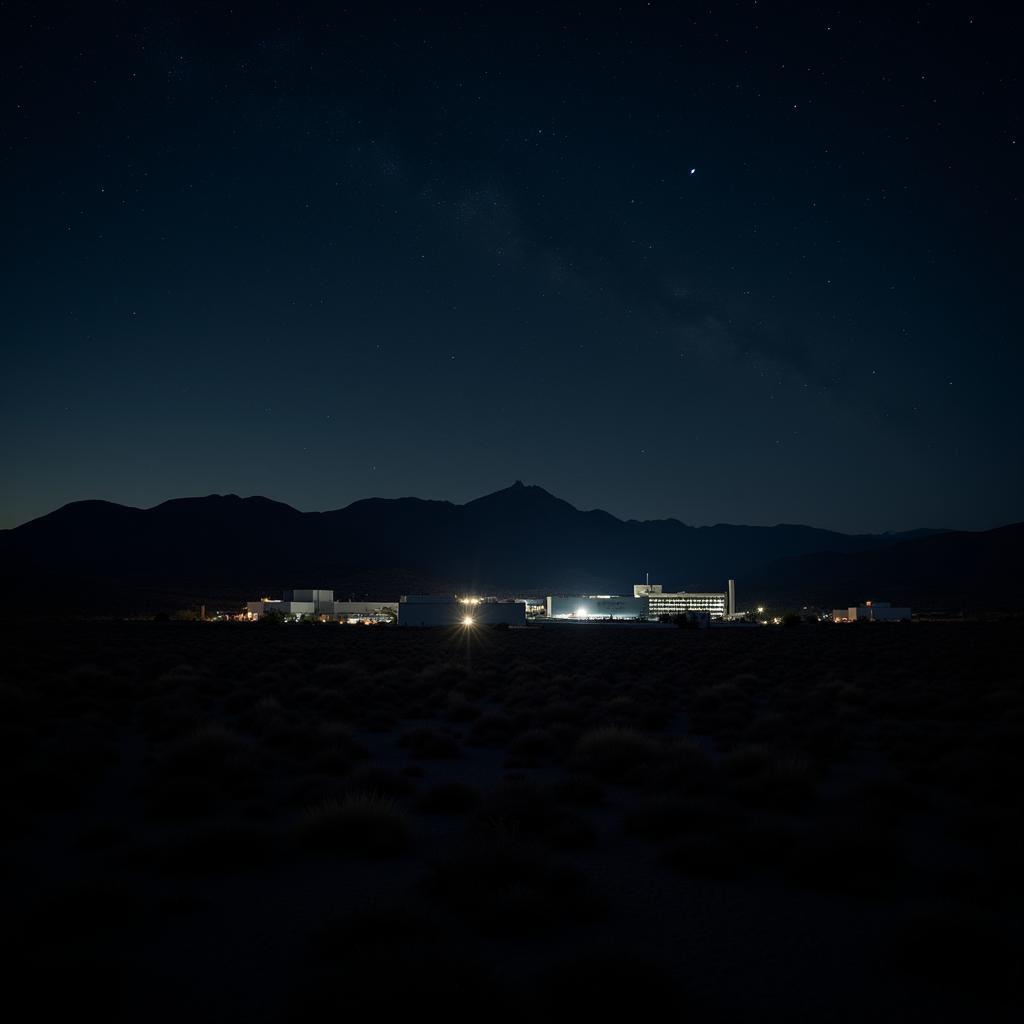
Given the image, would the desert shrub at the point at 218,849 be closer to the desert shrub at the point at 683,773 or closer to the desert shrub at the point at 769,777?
the desert shrub at the point at 683,773

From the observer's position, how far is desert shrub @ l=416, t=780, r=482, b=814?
9.84 metres

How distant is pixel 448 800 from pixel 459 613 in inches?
3471

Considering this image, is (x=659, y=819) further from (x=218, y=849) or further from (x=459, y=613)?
(x=459, y=613)

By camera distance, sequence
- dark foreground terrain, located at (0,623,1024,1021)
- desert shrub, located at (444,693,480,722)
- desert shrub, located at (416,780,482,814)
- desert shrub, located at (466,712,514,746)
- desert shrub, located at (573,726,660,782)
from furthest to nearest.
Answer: desert shrub, located at (444,693,480,722) → desert shrub, located at (466,712,514,746) → desert shrub, located at (573,726,660,782) → desert shrub, located at (416,780,482,814) → dark foreground terrain, located at (0,623,1024,1021)

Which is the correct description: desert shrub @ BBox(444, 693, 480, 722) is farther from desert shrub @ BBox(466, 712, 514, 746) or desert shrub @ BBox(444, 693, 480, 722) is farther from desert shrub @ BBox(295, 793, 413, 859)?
desert shrub @ BBox(295, 793, 413, 859)

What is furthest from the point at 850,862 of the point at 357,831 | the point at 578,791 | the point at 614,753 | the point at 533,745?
the point at 533,745

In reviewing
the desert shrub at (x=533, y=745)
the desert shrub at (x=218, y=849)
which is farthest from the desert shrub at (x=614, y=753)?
the desert shrub at (x=218, y=849)

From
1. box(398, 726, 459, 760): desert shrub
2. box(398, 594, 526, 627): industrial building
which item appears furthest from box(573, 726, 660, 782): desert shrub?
box(398, 594, 526, 627): industrial building

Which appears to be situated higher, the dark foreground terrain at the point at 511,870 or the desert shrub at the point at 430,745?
the dark foreground terrain at the point at 511,870

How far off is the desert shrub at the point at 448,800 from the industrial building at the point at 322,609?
106m

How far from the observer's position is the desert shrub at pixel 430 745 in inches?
546

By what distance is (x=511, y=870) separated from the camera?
6773mm

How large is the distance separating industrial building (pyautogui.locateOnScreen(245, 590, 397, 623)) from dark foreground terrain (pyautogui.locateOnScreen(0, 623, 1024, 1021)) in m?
101

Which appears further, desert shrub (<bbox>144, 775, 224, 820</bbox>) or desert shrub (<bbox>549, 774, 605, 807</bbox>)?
desert shrub (<bbox>549, 774, 605, 807</bbox>)
